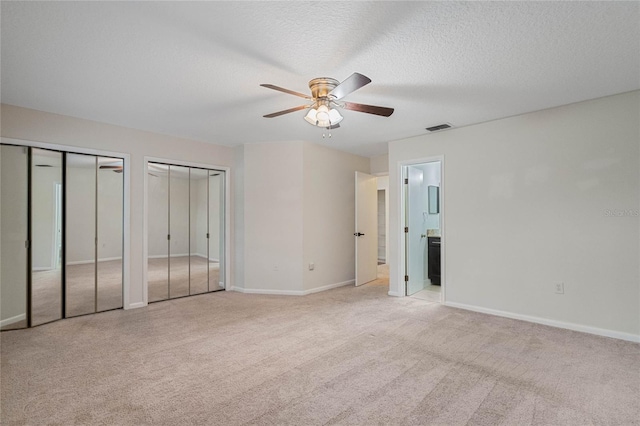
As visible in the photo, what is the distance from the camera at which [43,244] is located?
Result: 12.1 ft

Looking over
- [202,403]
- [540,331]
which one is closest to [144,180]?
[202,403]

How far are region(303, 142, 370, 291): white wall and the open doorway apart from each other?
1070mm

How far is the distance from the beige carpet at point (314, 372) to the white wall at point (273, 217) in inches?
49.1

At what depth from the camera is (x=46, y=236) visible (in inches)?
146

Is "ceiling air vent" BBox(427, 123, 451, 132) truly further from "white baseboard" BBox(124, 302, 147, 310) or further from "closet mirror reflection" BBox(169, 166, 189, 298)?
"white baseboard" BBox(124, 302, 147, 310)

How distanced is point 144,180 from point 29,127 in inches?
52.1

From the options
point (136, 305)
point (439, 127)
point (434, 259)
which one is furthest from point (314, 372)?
point (434, 259)

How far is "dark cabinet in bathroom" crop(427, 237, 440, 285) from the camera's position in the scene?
562cm

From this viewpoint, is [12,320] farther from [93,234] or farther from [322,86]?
[322,86]

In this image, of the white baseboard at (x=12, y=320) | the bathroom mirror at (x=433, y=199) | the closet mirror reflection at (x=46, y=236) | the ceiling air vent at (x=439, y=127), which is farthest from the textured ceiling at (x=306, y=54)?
the white baseboard at (x=12, y=320)

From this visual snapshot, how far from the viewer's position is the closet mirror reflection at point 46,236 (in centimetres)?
362

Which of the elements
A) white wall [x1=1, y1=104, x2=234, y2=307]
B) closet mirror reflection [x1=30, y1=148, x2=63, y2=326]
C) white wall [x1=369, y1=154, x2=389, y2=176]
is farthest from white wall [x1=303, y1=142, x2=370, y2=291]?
closet mirror reflection [x1=30, y1=148, x2=63, y2=326]

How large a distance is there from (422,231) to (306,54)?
158 inches

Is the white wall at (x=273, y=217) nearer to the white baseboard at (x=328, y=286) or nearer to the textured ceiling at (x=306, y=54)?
the white baseboard at (x=328, y=286)
